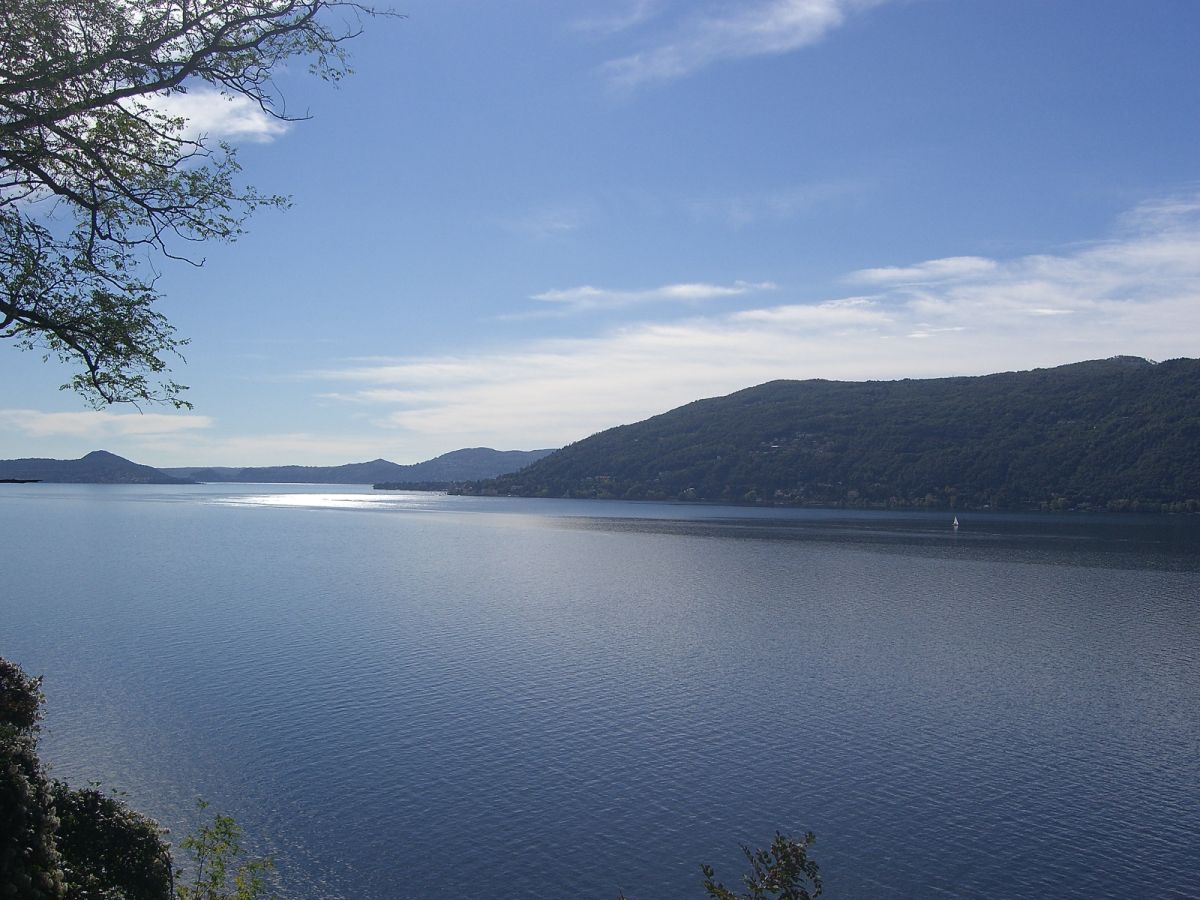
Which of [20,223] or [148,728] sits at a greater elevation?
[20,223]

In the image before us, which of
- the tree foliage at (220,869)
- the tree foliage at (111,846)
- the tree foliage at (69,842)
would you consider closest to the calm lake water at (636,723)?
the tree foliage at (220,869)

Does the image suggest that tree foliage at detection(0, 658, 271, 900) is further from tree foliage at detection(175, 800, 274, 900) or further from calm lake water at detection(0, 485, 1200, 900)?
calm lake water at detection(0, 485, 1200, 900)

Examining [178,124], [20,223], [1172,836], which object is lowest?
[1172,836]

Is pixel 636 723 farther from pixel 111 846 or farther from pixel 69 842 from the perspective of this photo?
pixel 69 842

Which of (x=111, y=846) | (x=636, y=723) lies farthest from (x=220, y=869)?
(x=636, y=723)

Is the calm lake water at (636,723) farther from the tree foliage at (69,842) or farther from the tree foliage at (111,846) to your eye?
the tree foliage at (111,846)

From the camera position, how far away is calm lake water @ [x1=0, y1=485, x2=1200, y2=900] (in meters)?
25.1

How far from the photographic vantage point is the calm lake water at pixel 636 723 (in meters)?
25.1

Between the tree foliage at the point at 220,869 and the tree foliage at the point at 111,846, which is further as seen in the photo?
the tree foliage at the point at 220,869

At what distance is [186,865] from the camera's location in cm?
2303

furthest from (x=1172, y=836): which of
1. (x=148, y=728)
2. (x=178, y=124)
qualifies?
(x=148, y=728)

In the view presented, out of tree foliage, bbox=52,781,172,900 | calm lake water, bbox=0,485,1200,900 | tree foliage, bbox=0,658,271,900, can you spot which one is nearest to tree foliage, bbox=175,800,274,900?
tree foliage, bbox=0,658,271,900

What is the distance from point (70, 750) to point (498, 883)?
1918 centimetres

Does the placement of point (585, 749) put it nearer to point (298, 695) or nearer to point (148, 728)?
point (298, 695)
